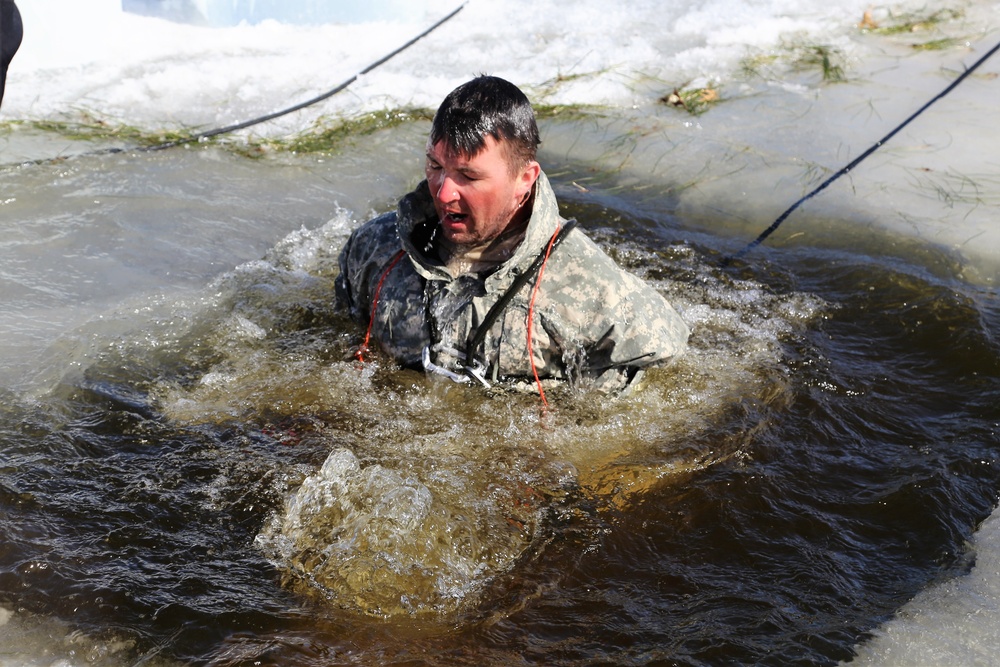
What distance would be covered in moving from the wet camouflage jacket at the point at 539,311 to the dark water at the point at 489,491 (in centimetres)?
18

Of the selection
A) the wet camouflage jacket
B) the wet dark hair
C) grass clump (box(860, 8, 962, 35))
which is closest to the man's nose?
the wet dark hair

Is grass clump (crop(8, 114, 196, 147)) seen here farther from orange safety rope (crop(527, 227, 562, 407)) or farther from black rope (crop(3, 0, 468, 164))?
orange safety rope (crop(527, 227, 562, 407))

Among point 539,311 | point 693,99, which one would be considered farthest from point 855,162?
point 539,311

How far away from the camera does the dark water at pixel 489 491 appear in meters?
3.04

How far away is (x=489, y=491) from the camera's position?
3.70 metres

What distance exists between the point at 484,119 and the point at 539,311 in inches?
33.3

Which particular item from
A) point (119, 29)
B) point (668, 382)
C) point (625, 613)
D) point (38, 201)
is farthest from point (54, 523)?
point (119, 29)

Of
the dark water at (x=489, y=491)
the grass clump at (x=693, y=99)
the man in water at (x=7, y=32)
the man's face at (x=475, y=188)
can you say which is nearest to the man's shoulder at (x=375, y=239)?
the dark water at (x=489, y=491)

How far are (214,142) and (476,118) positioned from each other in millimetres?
3735

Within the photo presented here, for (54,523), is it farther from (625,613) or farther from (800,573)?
(800,573)

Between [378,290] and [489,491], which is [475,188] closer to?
[378,290]

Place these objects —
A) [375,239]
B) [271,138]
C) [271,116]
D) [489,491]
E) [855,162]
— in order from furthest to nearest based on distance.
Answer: [271,116]
[271,138]
[855,162]
[375,239]
[489,491]

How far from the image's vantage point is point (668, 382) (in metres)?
4.43

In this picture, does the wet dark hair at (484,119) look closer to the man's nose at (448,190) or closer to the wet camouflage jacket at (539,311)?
the man's nose at (448,190)
